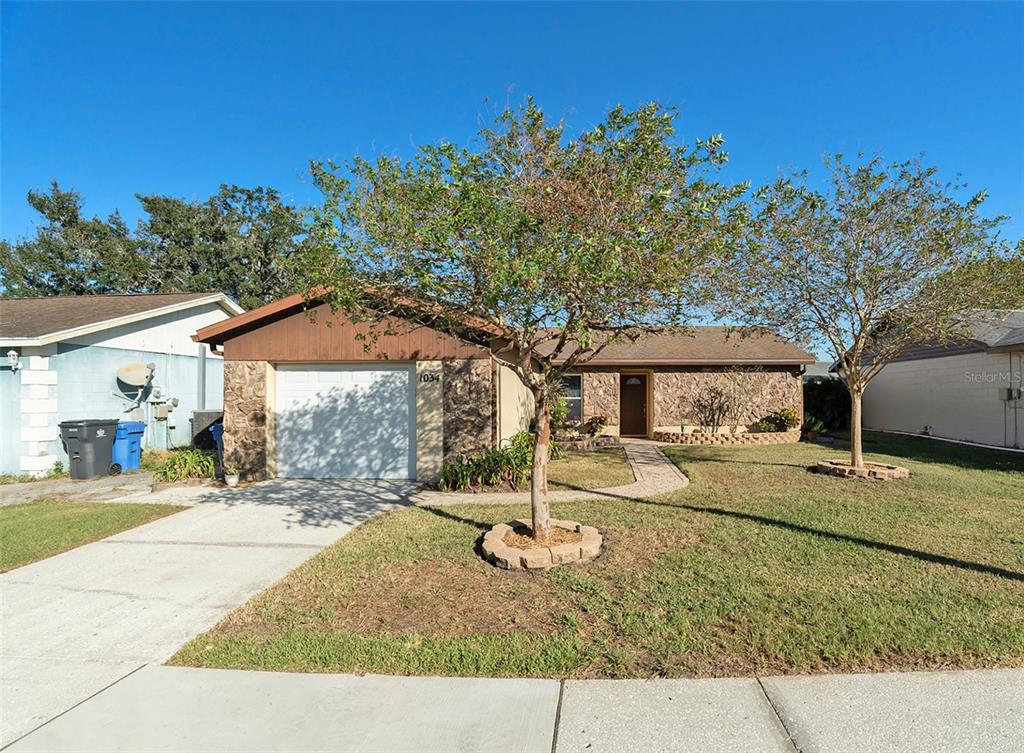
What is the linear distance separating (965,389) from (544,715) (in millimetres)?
17568

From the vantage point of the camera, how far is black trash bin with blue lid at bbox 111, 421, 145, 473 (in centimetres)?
1073

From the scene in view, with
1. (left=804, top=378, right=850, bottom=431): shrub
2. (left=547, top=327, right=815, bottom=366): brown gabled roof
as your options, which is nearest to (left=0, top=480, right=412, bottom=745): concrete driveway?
(left=547, top=327, right=815, bottom=366): brown gabled roof

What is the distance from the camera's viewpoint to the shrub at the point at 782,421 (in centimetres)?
1564

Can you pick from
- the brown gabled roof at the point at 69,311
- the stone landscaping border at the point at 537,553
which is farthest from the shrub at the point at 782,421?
the brown gabled roof at the point at 69,311

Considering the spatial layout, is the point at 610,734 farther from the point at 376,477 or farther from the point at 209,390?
the point at 209,390

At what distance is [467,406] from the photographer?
9.12 meters

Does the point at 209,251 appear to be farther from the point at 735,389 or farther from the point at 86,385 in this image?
the point at 735,389

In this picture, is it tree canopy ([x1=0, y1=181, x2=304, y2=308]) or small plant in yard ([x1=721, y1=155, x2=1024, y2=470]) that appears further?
tree canopy ([x1=0, y1=181, x2=304, y2=308])

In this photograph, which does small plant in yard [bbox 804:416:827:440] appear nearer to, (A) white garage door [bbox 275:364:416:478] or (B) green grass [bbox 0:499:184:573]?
(A) white garage door [bbox 275:364:416:478]

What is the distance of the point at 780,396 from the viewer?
16.0 metres

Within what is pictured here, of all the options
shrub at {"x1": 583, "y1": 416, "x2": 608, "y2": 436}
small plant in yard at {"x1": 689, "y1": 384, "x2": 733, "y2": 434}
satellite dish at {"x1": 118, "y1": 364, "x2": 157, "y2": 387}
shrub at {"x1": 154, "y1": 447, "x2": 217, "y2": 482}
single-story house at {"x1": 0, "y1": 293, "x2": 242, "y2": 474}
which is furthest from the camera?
small plant in yard at {"x1": 689, "y1": 384, "x2": 733, "y2": 434}

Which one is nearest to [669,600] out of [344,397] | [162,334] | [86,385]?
[344,397]

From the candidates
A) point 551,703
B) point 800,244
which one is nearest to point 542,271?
point 551,703

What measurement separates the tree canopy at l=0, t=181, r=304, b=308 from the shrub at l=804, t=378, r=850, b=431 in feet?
81.9
